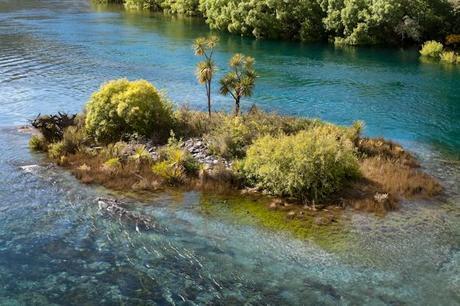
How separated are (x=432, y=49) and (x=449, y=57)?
408 cm

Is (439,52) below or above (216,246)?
above

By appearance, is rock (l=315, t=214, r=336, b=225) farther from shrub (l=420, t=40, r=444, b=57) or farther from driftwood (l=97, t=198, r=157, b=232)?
shrub (l=420, t=40, r=444, b=57)

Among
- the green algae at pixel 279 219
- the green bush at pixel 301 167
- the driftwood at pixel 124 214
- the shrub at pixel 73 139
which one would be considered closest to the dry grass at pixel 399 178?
the green bush at pixel 301 167

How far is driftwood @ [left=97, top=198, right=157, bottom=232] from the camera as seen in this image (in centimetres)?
2897

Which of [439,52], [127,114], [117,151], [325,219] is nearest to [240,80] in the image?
[127,114]

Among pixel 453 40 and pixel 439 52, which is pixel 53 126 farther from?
pixel 453 40

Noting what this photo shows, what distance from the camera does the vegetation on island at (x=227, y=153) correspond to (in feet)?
108

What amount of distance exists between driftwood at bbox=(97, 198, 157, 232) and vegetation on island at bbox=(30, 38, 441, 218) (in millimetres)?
2824

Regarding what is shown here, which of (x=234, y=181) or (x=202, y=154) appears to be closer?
(x=234, y=181)

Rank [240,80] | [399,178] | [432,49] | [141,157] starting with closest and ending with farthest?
1. [399,178]
2. [141,157]
3. [240,80]
4. [432,49]

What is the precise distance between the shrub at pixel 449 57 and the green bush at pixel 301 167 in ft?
165

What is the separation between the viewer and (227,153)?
123ft

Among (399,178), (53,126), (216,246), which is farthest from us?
(53,126)

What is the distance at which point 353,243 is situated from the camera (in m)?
27.4
